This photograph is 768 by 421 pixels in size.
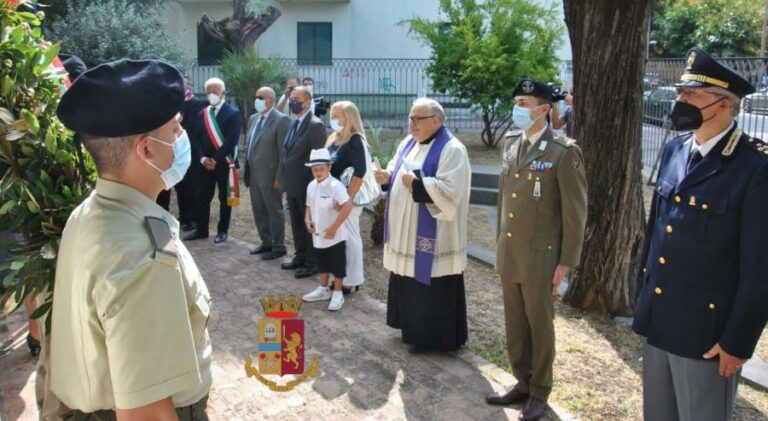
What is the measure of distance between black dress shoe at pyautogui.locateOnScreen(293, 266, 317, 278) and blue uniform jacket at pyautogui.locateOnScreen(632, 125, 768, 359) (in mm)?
4269

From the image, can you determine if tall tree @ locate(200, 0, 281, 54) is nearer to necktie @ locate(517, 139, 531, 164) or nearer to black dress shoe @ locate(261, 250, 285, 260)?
black dress shoe @ locate(261, 250, 285, 260)

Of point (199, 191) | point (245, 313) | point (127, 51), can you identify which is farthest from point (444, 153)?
point (127, 51)

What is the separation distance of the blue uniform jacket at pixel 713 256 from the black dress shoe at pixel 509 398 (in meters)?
1.25

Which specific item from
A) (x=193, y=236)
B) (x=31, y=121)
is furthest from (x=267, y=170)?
(x=31, y=121)

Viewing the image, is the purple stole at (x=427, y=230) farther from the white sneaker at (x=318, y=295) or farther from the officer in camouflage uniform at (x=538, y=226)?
the white sneaker at (x=318, y=295)

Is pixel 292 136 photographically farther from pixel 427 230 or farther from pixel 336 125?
pixel 427 230

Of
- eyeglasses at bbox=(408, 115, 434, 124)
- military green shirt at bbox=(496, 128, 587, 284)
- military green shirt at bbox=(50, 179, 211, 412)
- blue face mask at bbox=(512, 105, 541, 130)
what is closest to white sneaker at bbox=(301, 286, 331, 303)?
eyeglasses at bbox=(408, 115, 434, 124)

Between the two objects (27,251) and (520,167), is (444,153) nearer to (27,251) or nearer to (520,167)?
(520,167)

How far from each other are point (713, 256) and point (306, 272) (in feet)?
15.3

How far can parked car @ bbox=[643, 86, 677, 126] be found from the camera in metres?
11.4

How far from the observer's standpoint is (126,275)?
1.57 meters

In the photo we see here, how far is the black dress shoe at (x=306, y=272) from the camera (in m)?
6.78

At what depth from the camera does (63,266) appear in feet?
5.73

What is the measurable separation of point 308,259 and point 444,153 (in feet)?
9.35
